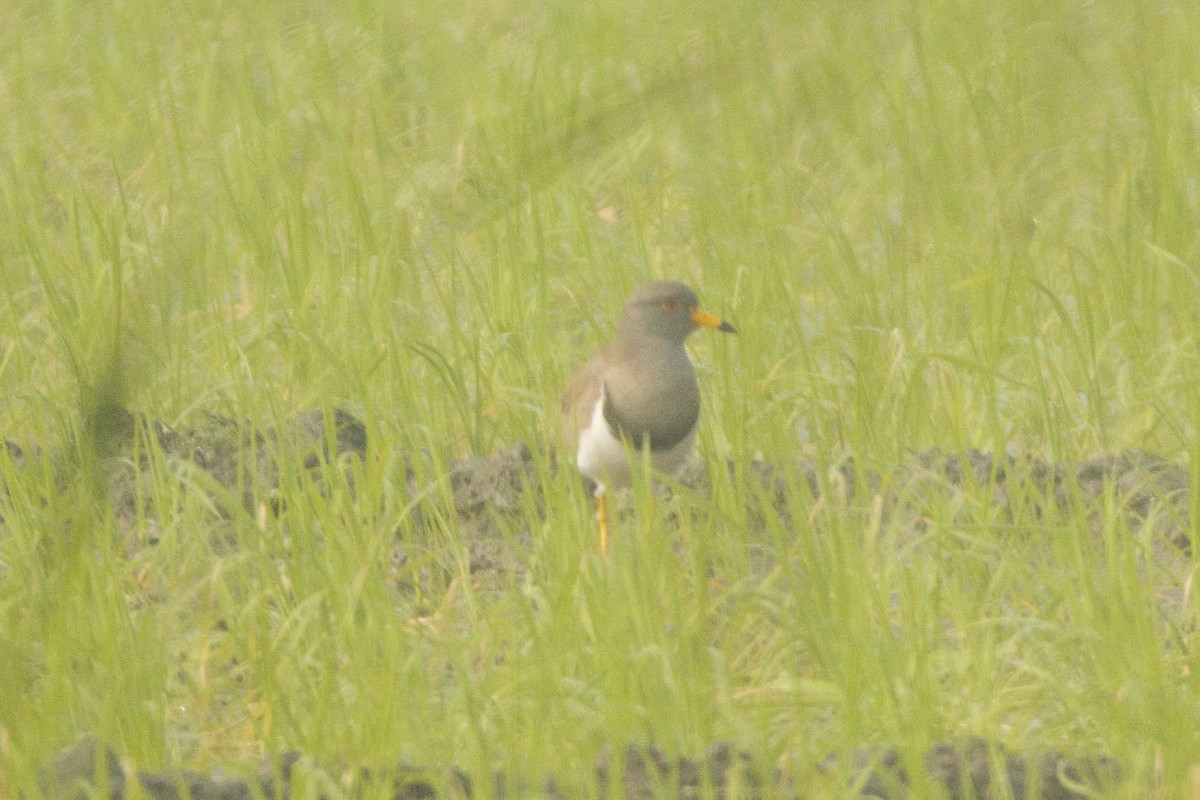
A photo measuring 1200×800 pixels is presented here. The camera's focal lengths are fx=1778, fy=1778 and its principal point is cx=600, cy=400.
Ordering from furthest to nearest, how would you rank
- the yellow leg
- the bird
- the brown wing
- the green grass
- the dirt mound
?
1. the brown wing
2. the bird
3. the yellow leg
4. the dirt mound
5. the green grass

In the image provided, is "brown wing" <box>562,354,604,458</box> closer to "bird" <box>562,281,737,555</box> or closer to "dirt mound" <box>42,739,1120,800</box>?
"bird" <box>562,281,737,555</box>

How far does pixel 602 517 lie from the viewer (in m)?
3.44

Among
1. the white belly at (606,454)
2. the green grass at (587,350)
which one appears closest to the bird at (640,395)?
the white belly at (606,454)

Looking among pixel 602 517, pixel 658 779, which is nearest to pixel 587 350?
pixel 602 517

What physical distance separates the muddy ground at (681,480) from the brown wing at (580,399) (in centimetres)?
10

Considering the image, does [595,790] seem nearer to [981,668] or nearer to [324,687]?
[324,687]

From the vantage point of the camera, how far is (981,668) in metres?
2.34

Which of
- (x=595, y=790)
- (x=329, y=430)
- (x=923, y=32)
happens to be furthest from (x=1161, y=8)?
(x=329, y=430)

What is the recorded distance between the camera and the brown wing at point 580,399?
3414mm

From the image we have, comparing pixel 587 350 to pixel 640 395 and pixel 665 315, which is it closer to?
pixel 665 315

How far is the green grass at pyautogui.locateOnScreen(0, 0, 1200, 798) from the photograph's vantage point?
2.32 feet

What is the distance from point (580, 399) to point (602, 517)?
24cm

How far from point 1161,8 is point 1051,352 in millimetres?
3030

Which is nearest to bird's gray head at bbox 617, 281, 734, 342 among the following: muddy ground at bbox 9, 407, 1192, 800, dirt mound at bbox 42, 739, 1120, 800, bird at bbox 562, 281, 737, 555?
bird at bbox 562, 281, 737, 555
